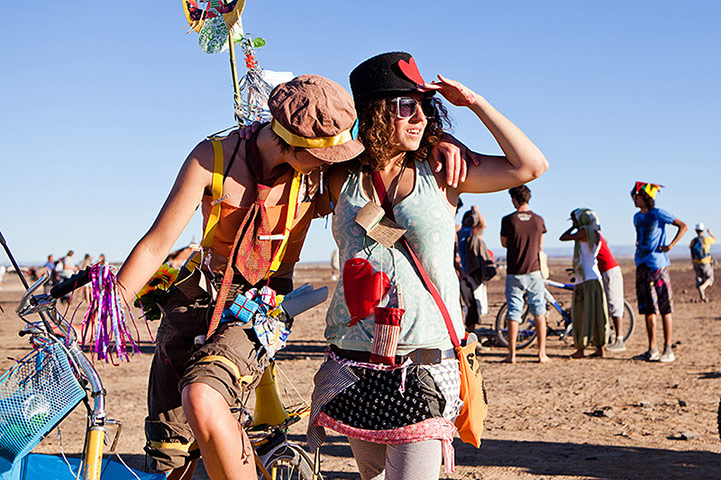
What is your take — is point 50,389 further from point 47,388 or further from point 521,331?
point 521,331

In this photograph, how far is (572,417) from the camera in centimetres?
622

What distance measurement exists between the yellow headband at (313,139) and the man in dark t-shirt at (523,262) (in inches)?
260

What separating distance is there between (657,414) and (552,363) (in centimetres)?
282

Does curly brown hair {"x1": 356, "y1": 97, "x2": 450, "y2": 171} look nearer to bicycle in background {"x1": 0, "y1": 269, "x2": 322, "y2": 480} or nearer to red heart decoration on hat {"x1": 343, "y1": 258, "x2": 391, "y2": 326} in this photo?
red heart decoration on hat {"x1": 343, "y1": 258, "x2": 391, "y2": 326}

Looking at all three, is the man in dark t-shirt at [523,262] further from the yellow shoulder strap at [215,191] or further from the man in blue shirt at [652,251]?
the yellow shoulder strap at [215,191]

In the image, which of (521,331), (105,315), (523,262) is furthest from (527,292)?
(105,315)

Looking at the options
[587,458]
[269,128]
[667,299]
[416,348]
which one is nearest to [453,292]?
[416,348]

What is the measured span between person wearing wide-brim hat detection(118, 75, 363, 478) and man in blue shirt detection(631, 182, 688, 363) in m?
6.73

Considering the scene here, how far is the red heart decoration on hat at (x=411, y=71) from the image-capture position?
2423mm

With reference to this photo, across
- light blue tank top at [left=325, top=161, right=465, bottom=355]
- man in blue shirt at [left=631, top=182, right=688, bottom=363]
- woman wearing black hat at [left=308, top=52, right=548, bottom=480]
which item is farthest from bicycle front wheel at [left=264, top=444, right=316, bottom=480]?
man in blue shirt at [left=631, top=182, right=688, bottom=363]

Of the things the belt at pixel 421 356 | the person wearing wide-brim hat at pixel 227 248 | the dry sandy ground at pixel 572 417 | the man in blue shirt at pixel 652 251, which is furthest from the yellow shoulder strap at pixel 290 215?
the man in blue shirt at pixel 652 251

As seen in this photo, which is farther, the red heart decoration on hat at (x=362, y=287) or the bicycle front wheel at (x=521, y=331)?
the bicycle front wheel at (x=521, y=331)

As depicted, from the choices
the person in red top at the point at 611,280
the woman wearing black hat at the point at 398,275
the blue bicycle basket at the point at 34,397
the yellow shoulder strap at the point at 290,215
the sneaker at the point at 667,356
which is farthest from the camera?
the person in red top at the point at 611,280

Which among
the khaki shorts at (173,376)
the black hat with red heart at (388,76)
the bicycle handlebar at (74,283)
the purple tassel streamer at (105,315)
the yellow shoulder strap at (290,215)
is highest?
the black hat with red heart at (388,76)
